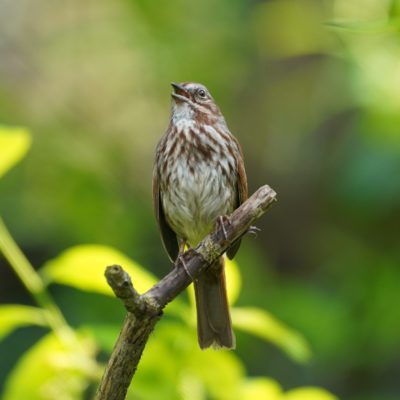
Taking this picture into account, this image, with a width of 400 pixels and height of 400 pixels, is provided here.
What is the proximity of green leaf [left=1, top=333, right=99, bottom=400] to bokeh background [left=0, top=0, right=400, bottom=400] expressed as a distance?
7.01 ft

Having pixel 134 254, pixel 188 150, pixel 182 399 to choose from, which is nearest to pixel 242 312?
pixel 182 399

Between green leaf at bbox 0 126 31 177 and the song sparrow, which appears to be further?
the song sparrow

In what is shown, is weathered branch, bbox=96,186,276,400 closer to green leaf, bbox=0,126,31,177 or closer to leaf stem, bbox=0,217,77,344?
leaf stem, bbox=0,217,77,344

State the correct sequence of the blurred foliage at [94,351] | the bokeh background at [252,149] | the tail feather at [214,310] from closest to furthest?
1. the blurred foliage at [94,351]
2. the tail feather at [214,310]
3. the bokeh background at [252,149]

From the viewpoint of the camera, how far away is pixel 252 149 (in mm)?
6953

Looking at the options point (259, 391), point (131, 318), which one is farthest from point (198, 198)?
point (131, 318)

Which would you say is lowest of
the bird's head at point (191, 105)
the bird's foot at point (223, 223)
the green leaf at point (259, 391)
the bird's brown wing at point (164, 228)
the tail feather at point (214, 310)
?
the green leaf at point (259, 391)

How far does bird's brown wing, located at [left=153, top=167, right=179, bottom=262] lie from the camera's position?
4.14 m

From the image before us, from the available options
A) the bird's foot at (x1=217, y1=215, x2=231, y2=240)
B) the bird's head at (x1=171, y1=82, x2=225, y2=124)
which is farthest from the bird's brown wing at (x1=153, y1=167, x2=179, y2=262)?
the bird's foot at (x1=217, y1=215, x2=231, y2=240)

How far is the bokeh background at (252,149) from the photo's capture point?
5.36m

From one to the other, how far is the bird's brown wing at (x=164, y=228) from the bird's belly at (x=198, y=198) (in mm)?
41

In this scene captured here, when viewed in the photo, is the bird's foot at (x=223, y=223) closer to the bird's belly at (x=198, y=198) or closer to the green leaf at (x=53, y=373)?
the green leaf at (x=53, y=373)

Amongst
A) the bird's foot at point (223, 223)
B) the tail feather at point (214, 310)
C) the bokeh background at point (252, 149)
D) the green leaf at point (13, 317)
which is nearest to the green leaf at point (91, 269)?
the green leaf at point (13, 317)

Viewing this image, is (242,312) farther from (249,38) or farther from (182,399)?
(249,38)
